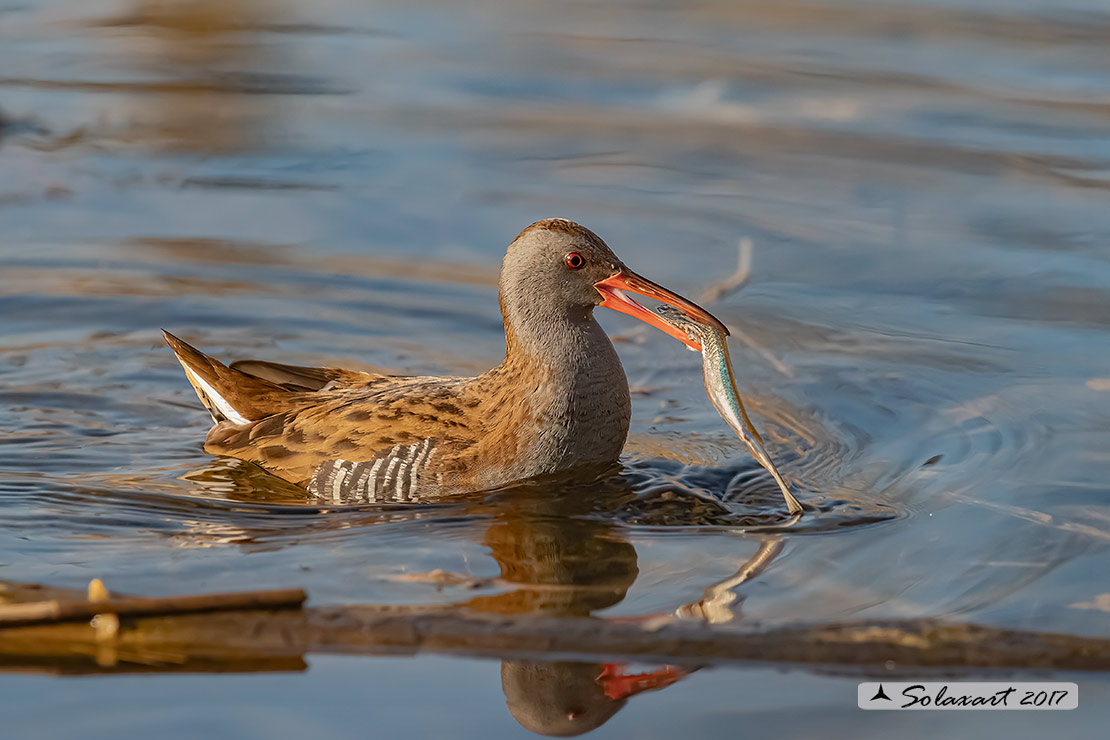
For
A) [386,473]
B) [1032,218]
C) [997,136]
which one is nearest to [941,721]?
[386,473]

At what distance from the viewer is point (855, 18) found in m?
12.7

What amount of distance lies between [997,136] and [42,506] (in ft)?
23.4

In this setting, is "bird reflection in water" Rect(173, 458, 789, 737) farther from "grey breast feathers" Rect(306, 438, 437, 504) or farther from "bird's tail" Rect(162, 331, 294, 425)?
"bird's tail" Rect(162, 331, 294, 425)

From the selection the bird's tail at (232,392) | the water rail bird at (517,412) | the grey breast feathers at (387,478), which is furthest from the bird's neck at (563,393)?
the bird's tail at (232,392)

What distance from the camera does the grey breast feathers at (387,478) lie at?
21.2ft

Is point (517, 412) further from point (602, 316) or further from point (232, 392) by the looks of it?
point (602, 316)

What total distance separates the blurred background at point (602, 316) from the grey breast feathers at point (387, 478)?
194mm

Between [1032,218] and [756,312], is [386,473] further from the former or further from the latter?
[1032,218]

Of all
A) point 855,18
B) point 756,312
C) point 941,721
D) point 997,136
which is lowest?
point 941,721

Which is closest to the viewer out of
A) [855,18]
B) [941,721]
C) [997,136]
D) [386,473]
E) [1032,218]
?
[941,721]

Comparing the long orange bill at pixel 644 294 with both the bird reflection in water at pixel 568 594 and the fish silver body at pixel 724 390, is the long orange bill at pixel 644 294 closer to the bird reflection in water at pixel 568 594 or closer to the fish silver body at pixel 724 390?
the fish silver body at pixel 724 390

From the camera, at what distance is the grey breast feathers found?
6449 millimetres

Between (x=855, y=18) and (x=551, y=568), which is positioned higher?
(x=855, y=18)

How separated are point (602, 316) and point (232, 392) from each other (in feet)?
8.37
